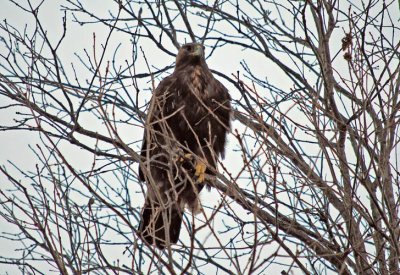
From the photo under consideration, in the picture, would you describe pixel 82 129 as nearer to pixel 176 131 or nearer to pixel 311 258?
pixel 176 131

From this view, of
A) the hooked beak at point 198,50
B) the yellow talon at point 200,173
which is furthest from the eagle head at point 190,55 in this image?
the yellow talon at point 200,173

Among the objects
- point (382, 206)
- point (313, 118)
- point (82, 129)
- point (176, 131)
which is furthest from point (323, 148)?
point (176, 131)

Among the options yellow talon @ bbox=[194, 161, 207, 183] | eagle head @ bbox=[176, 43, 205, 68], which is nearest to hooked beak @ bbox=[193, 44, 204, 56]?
eagle head @ bbox=[176, 43, 205, 68]

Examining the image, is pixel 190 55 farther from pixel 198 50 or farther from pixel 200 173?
pixel 200 173

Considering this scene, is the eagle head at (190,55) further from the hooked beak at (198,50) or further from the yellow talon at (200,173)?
the yellow talon at (200,173)

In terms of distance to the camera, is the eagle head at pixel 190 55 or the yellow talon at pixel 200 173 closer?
the yellow talon at pixel 200 173

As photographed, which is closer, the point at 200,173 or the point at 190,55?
the point at 200,173

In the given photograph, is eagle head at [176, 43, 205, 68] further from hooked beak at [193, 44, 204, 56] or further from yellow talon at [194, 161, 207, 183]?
yellow talon at [194, 161, 207, 183]

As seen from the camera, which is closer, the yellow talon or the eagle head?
the yellow talon

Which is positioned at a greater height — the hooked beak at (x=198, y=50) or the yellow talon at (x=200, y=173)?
the hooked beak at (x=198, y=50)

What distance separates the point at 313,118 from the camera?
388cm

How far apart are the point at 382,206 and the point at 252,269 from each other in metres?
1.22

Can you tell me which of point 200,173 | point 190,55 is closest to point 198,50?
point 190,55

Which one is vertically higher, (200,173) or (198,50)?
(198,50)
